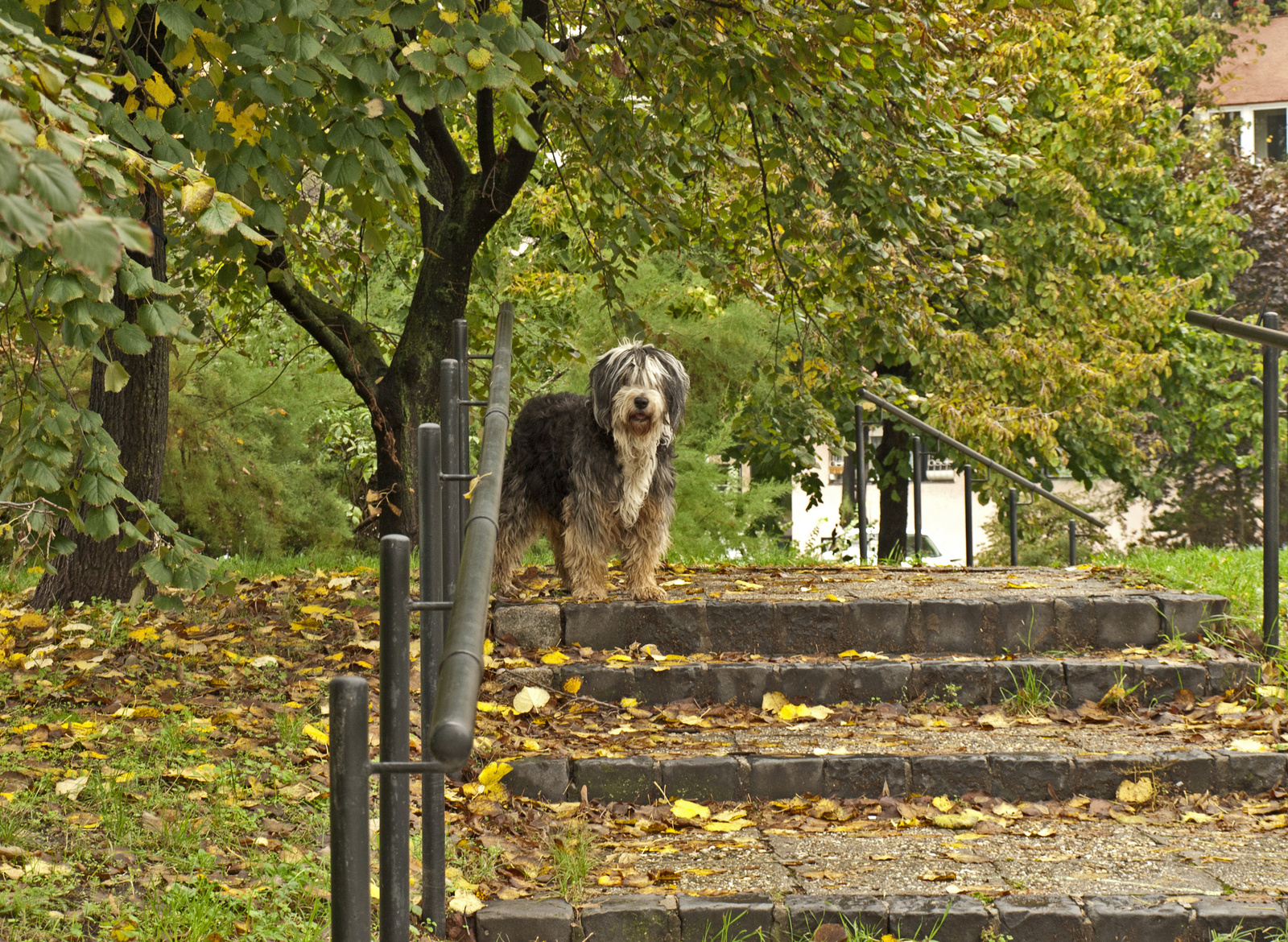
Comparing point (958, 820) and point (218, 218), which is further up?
point (218, 218)

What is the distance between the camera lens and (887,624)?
17.0 ft

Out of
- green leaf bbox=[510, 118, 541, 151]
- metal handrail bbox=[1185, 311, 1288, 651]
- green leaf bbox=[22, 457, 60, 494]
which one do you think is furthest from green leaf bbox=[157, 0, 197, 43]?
metal handrail bbox=[1185, 311, 1288, 651]

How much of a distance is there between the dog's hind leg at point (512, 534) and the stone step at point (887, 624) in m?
0.44

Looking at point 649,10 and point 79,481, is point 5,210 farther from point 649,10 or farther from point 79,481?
point 649,10

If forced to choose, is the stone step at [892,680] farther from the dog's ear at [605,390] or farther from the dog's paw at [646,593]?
the dog's ear at [605,390]

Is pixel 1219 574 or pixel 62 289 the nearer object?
pixel 62 289

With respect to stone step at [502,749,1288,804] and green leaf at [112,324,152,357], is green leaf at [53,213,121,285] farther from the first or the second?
stone step at [502,749,1288,804]

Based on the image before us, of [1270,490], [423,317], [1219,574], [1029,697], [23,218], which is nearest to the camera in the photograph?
[23,218]

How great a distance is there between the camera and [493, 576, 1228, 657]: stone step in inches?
203

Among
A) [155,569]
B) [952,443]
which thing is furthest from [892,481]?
[155,569]

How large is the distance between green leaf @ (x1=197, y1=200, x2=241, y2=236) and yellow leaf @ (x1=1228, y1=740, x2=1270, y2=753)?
357cm

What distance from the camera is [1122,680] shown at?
4.63m

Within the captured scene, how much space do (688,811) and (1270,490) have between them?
2.98 meters

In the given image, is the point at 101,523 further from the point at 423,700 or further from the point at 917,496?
the point at 917,496
